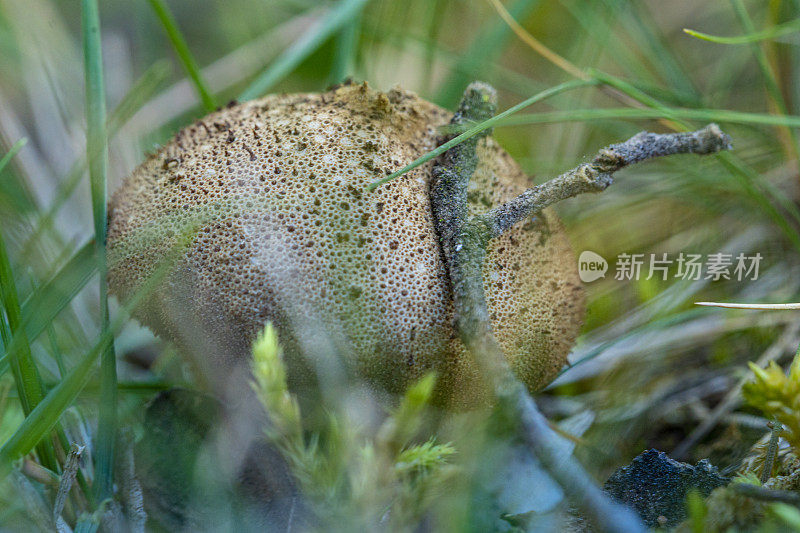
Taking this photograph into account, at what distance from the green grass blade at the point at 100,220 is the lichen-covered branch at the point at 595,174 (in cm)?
67

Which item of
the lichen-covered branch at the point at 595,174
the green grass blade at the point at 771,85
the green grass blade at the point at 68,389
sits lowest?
the green grass blade at the point at 68,389

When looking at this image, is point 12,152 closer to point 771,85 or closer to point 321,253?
point 321,253

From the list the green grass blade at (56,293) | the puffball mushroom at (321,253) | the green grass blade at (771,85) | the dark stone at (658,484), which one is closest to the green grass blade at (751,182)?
the green grass blade at (771,85)

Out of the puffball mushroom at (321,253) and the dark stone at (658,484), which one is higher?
the puffball mushroom at (321,253)

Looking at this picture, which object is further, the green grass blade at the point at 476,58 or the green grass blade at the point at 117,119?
the green grass blade at the point at 476,58

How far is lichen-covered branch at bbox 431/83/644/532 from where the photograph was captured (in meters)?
0.87

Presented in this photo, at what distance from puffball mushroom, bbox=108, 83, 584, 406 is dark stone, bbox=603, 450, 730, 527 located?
0.22 meters

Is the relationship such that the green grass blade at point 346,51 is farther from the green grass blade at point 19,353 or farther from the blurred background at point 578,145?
the green grass blade at point 19,353

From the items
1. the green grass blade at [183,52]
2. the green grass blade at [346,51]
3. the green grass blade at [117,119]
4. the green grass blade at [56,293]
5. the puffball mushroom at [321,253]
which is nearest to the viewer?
the puffball mushroom at [321,253]

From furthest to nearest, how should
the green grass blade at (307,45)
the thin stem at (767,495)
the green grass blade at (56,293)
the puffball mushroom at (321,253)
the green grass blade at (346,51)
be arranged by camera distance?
the green grass blade at (346,51), the green grass blade at (307,45), the green grass blade at (56,293), the puffball mushroom at (321,253), the thin stem at (767,495)

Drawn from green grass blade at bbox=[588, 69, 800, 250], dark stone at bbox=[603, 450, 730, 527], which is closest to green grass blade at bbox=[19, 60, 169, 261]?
green grass blade at bbox=[588, 69, 800, 250]

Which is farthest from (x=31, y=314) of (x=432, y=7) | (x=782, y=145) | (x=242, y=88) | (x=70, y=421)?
(x=782, y=145)

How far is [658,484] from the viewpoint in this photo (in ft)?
3.42

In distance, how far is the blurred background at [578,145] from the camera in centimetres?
132
